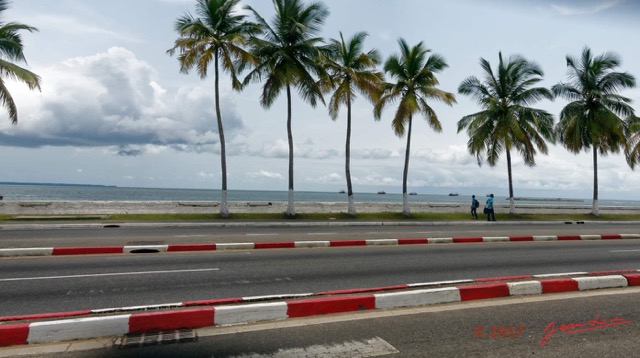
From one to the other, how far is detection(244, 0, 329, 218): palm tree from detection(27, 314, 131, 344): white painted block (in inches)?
819

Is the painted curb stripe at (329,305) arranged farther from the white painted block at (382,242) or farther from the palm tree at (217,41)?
the palm tree at (217,41)

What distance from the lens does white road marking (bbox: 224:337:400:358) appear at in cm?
464

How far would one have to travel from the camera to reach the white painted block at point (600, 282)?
26.1 ft

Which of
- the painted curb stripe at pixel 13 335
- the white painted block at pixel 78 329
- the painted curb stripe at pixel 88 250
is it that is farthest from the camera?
the painted curb stripe at pixel 88 250

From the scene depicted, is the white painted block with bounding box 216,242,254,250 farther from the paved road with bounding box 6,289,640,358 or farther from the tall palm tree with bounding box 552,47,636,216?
the tall palm tree with bounding box 552,47,636,216

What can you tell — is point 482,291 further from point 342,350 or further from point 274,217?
point 274,217

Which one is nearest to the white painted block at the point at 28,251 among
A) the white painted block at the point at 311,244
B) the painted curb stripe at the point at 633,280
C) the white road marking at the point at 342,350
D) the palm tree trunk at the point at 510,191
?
the white painted block at the point at 311,244

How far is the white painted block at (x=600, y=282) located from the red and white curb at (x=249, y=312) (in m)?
0.02

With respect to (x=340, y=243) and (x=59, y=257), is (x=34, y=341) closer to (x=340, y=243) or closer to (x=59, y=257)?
(x=59, y=257)

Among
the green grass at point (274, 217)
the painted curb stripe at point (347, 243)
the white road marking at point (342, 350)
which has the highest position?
the green grass at point (274, 217)

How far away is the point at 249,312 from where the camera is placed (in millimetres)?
5859

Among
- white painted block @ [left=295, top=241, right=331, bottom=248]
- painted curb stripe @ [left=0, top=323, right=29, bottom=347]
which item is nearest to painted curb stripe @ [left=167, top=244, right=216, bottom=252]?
white painted block @ [left=295, top=241, right=331, bottom=248]

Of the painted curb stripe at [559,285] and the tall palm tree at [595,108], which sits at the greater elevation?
the tall palm tree at [595,108]

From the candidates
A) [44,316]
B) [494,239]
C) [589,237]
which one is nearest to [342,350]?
[44,316]
